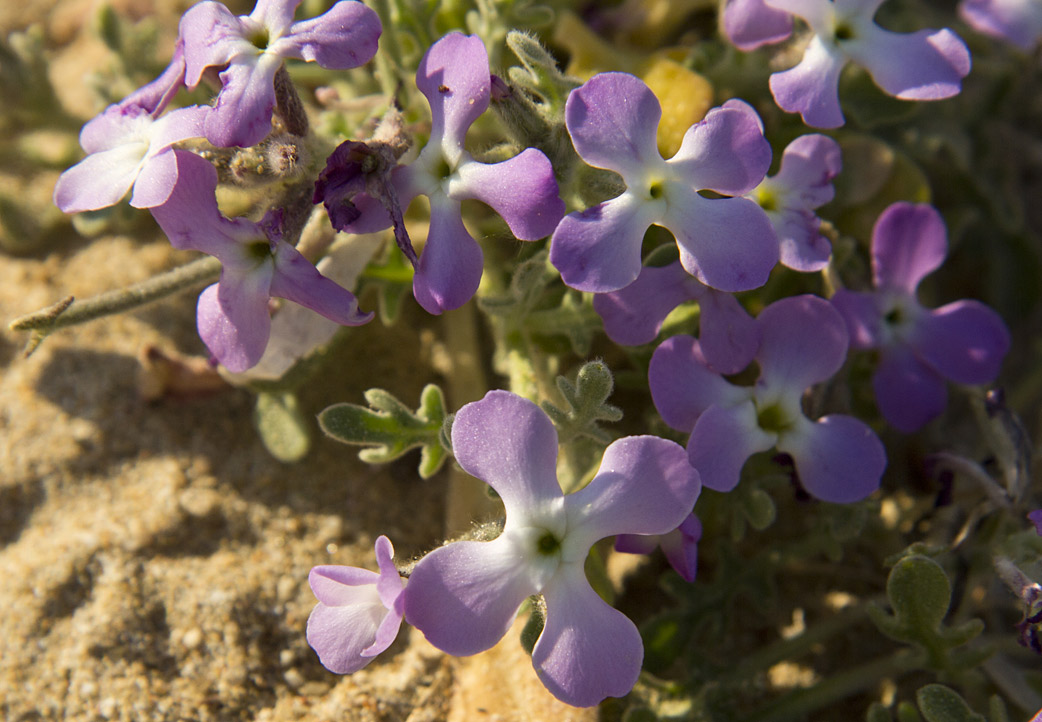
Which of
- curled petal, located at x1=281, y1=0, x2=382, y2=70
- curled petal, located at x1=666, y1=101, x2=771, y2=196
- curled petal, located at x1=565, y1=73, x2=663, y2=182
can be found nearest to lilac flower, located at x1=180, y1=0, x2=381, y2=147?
curled petal, located at x1=281, y1=0, x2=382, y2=70

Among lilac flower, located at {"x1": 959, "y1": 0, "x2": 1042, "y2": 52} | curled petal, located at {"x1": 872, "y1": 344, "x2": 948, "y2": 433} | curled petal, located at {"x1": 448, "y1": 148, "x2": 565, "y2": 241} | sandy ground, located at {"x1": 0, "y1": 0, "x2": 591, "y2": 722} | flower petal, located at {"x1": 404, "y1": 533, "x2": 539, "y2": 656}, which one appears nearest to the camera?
flower petal, located at {"x1": 404, "y1": 533, "x2": 539, "y2": 656}

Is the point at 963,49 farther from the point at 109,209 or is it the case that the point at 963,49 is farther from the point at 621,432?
the point at 109,209

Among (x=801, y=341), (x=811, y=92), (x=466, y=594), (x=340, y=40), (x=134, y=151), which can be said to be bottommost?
(x=466, y=594)

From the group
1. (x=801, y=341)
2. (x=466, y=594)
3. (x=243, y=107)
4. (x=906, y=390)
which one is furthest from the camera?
(x=906, y=390)

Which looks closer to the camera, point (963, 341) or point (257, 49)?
point (257, 49)

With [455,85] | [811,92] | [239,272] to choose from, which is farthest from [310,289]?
[811,92]

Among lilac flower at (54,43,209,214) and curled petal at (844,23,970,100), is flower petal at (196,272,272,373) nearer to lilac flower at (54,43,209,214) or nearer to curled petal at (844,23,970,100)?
lilac flower at (54,43,209,214)

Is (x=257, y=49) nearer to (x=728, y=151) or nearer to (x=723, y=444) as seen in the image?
(x=728, y=151)
